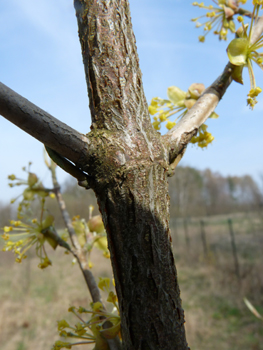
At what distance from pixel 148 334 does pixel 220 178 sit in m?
39.6

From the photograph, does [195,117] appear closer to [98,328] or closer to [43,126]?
[43,126]

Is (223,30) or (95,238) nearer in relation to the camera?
(95,238)

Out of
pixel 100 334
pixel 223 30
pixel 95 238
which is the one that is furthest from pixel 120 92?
pixel 223 30

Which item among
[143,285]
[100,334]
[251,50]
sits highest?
[251,50]

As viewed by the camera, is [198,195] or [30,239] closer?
[30,239]

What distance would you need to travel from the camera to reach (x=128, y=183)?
45 centimetres

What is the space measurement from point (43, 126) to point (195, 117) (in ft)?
1.17

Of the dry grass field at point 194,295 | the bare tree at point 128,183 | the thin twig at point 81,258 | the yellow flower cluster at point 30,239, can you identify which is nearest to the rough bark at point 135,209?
the bare tree at point 128,183

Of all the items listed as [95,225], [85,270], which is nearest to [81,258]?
[85,270]

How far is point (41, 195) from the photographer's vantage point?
108 centimetres

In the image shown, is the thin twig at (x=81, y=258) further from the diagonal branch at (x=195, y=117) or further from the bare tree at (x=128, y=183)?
the diagonal branch at (x=195, y=117)

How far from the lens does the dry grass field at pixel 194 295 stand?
5246mm

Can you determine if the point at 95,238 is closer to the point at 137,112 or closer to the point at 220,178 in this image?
the point at 137,112

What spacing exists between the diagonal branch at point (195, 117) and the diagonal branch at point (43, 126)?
17 centimetres
